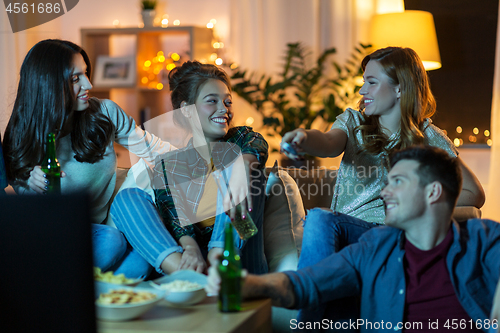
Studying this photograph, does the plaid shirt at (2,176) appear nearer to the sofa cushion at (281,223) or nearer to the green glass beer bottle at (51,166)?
the green glass beer bottle at (51,166)

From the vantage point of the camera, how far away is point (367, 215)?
1.74m

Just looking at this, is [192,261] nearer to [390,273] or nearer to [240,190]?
[240,190]

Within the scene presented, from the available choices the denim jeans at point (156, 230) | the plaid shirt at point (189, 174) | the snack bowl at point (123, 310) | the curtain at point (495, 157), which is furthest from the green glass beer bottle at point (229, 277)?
the curtain at point (495, 157)

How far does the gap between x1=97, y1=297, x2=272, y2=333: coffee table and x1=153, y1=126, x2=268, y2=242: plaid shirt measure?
1.88 ft

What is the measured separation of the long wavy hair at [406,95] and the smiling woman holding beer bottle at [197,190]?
1.36ft

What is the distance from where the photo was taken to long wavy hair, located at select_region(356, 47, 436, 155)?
5.68 feet

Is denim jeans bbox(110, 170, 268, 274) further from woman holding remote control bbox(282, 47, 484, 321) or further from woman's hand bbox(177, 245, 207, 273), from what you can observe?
woman holding remote control bbox(282, 47, 484, 321)

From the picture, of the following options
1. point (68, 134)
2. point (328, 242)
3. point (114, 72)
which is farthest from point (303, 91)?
point (328, 242)

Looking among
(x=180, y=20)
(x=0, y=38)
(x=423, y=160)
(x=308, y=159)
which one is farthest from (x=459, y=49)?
(x=0, y=38)

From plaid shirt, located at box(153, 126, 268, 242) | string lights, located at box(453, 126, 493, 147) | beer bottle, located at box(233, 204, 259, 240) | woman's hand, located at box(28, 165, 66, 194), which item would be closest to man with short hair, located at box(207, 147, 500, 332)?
beer bottle, located at box(233, 204, 259, 240)

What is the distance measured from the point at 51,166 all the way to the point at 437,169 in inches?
48.1

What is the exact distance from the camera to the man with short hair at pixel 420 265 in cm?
125

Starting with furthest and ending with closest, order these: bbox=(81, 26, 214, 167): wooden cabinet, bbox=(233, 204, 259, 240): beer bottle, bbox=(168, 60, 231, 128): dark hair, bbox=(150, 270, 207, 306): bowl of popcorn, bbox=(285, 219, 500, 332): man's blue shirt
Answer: bbox=(81, 26, 214, 167): wooden cabinet → bbox=(168, 60, 231, 128): dark hair → bbox=(233, 204, 259, 240): beer bottle → bbox=(285, 219, 500, 332): man's blue shirt → bbox=(150, 270, 207, 306): bowl of popcorn

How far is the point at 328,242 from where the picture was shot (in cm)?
142
